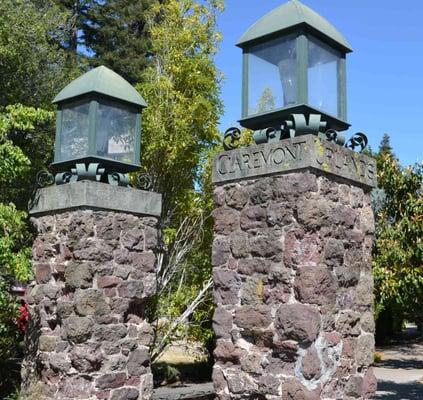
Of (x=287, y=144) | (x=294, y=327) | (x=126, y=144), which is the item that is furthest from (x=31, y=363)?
(x=287, y=144)

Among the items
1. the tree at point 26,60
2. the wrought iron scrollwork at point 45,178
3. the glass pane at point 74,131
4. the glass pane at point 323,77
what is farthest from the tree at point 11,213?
the glass pane at point 323,77

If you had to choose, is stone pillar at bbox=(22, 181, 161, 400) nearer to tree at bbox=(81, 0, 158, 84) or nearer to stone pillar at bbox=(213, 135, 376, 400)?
stone pillar at bbox=(213, 135, 376, 400)

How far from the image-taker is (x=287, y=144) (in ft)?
14.2

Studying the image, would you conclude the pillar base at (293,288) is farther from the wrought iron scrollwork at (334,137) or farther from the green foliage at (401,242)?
the green foliage at (401,242)

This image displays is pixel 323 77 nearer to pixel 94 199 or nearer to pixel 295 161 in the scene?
pixel 295 161

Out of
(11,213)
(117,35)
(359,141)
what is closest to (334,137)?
(359,141)

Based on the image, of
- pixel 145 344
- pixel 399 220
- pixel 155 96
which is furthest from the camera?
pixel 155 96

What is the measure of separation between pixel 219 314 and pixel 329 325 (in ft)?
2.98

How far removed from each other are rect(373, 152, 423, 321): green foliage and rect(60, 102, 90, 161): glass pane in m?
4.26

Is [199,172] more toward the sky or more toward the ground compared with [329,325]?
more toward the sky

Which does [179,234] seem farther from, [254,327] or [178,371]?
[254,327]

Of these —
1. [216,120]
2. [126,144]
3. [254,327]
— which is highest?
[216,120]

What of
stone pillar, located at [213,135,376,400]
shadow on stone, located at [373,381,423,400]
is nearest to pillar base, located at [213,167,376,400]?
stone pillar, located at [213,135,376,400]

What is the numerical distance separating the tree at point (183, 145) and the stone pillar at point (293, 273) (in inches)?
174
